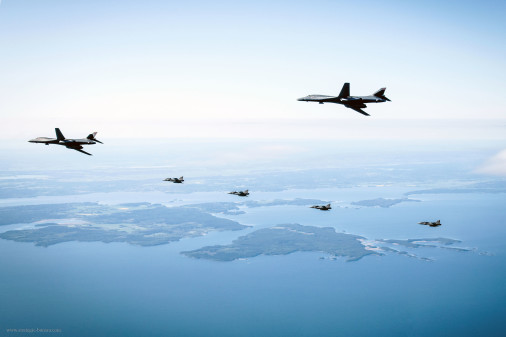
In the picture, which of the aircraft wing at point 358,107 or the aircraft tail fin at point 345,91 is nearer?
the aircraft tail fin at point 345,91

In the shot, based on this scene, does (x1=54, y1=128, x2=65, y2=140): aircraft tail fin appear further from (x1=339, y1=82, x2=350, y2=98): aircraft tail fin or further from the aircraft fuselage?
(x1=339, y1=82, x2=350, y2=98): aircraft tail fin

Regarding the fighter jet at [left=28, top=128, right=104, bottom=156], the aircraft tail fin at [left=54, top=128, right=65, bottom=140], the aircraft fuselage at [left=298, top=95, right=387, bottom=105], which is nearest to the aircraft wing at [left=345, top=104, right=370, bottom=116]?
the aircraft fuselage at [left=298, top=95, right=387, bottom=105]

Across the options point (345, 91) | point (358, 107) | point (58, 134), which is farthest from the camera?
point (358, 107)

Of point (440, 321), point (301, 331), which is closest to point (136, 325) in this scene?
point (301, 331)

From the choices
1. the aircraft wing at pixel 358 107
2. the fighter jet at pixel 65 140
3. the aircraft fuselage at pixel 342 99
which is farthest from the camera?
the aircraft wing at pixel 358 107

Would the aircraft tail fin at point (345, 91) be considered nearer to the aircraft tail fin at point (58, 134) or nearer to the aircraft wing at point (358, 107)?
the aircraft wing at point (358, 107)

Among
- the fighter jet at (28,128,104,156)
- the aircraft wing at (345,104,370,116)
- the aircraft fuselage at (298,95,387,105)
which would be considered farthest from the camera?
the aircraft wing at (345,104,370,116)

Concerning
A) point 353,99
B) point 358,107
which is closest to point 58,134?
point 353,99

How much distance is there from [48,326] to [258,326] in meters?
131

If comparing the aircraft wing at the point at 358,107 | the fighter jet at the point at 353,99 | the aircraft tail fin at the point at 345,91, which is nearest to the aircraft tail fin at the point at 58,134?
the fighter jet at the point at 353,99

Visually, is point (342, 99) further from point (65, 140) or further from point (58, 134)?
point (58, 134)

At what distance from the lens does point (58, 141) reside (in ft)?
98.7

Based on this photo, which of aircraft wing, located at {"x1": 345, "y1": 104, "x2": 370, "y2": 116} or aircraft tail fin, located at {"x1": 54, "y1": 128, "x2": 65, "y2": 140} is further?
aircraft wing, located at {"x1": 345, "y1": 104, "x2": 370, "y2": 116}

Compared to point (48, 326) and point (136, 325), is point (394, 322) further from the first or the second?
point (48, 326)
